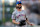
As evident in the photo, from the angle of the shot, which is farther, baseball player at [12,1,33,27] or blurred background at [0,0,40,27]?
blurred background at [0,0,40,27]

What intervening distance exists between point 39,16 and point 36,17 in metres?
0.17

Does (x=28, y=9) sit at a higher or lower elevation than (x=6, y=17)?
higher

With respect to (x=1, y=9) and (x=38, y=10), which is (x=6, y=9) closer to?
(x=1, y=9)

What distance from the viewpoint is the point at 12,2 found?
5883mm

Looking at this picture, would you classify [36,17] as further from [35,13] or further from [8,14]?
[8,14]

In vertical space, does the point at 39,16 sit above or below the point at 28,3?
below

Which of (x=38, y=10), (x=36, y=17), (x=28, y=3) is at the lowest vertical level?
(x=36, y=17)

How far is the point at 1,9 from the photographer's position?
5.78 metres

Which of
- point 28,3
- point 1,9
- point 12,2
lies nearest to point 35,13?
point 28,3

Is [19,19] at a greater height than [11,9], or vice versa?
[11,9]

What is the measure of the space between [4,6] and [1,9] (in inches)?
8.8

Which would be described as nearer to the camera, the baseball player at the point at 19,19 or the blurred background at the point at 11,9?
the baseball player at the point at 19,19

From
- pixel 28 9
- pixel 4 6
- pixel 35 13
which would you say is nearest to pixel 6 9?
pixel 4 6

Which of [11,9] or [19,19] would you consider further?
[11,9]
